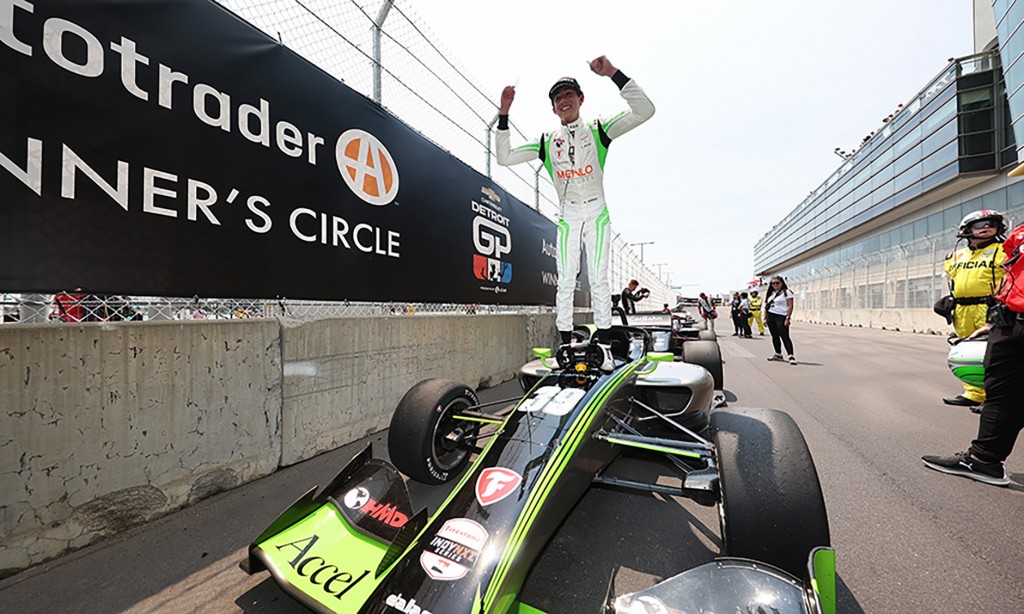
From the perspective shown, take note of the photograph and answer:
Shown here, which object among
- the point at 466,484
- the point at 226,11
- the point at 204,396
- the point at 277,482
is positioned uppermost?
the point at 226,11

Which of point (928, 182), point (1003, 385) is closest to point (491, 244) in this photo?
point (1003, 385)

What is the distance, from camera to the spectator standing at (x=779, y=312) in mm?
7223

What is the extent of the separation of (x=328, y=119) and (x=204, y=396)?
6.81ft

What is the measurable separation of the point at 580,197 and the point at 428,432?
2.08 meters

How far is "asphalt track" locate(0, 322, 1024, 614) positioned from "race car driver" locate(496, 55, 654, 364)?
1266 millimetres

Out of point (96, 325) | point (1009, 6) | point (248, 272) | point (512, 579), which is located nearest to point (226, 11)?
point (248, 272)

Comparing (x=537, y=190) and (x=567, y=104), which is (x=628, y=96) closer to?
(x=567, y=104)

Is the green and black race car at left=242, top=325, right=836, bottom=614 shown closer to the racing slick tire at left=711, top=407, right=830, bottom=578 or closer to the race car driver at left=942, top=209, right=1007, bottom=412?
the racing slick tire at left=711, top=407, right=830, bottom=578

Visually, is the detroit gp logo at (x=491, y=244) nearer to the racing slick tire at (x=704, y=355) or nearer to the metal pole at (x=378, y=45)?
the metal pole at (x=378, y=45)

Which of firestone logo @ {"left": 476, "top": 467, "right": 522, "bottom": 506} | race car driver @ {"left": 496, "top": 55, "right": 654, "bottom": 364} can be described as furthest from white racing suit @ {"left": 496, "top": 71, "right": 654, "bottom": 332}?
firestone logo @ {"left": 476, "top": 467, "right": 522, "bottom": 506}

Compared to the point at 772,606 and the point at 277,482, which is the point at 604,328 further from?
the point at 277,482

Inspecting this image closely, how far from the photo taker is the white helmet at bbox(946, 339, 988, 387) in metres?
A: 2.98

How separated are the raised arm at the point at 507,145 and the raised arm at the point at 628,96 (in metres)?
0.64

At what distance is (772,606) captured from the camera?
3.25ft
